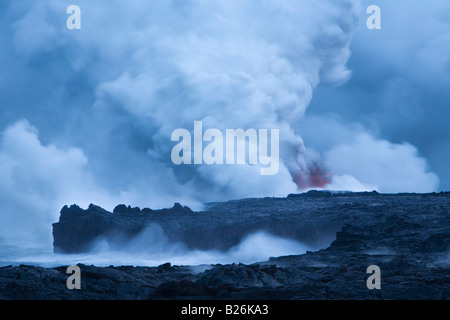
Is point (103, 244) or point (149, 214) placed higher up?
point (149, 214)

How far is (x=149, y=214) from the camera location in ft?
209

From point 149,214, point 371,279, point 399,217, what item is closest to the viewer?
point 371,279

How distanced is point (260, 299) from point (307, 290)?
237cm

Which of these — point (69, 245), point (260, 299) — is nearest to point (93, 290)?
point (260, 299)

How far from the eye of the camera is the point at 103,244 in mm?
57375

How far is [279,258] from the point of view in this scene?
114 feet

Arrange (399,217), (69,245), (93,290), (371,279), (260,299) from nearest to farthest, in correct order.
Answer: (260,299), (93,290), (371,279), (399,217), (69,245)

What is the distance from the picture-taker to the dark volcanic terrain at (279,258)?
21141 millimetres

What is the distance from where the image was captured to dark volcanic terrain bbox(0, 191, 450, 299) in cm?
2114

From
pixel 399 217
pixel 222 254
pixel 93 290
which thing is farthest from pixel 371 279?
pixel 222 254

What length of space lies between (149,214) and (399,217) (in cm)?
3081
